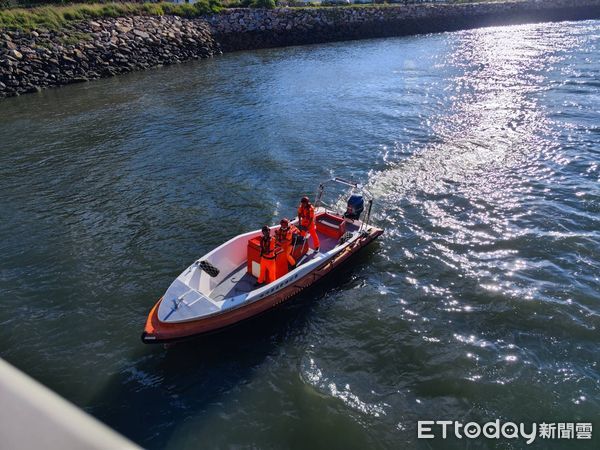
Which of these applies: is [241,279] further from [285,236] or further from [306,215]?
[306,215]

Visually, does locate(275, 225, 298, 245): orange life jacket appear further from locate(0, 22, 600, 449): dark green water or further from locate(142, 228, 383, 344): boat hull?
locate(0, 22, 600, 449): dark green water

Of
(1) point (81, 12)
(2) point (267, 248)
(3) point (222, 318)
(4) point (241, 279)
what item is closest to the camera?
(3) point (222, 318)

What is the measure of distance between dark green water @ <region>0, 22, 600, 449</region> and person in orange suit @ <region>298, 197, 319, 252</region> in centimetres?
136

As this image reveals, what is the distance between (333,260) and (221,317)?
147 inches

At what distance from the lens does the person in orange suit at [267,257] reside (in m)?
11.6

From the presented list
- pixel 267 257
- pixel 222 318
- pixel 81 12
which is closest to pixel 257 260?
pixel 267 257

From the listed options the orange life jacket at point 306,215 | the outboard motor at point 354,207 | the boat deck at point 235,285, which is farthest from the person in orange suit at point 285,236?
the outboard motor at point 354,207

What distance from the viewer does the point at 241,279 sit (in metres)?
12.4

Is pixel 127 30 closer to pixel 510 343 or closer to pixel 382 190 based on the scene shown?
pixel 382 190

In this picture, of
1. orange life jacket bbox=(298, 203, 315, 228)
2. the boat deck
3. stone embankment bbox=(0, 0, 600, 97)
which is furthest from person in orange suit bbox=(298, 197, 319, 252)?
stone embankment bbox=(0, 0, 600, 97)

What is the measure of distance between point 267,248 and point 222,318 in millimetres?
2128

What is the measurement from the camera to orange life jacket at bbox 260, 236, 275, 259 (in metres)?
11.6

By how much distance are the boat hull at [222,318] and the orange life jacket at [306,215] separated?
1.35 meters

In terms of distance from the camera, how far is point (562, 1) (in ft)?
208
